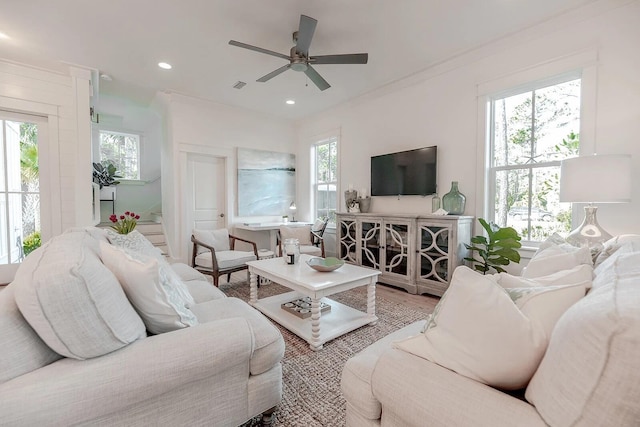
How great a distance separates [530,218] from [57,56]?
569cm

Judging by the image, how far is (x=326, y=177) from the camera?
5363 mm

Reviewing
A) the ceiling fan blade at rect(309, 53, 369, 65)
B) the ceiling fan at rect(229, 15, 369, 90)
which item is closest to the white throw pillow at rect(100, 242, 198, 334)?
the ceiling fan at rect(229, 15, 369, 90)

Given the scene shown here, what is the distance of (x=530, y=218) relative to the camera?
9.57 feet

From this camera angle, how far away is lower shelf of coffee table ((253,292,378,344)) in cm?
216

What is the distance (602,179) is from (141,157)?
7.89 m

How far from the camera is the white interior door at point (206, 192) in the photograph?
15.4ft

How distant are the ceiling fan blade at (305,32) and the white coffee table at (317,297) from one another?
203 cm

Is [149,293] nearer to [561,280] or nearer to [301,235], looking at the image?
[561,280]

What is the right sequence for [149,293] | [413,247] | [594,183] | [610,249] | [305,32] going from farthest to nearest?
1. [413,247]
2. [305,32]
3. [594,183]
4. [610,249]
5. [149,293]

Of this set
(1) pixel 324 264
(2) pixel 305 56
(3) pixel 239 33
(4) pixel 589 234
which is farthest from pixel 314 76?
(4) pixel 589 234

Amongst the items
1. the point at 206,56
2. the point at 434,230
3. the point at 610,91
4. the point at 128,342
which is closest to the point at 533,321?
the point at 128,342

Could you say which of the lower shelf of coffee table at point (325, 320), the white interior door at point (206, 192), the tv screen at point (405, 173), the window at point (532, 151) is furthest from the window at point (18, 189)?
the window at point (532, 151)

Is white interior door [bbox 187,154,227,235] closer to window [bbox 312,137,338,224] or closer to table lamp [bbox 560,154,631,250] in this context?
window [bbox 312,137,338,224]

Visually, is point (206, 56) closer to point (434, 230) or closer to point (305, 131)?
point (305, 131)
